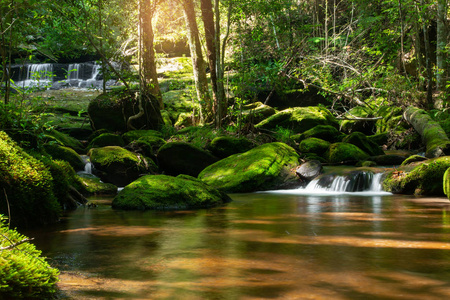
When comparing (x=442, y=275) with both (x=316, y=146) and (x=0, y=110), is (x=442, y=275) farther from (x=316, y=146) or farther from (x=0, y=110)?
(x=316, y=146)

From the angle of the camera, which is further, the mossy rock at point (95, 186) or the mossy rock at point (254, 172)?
the mossy rock at point (254, 172)

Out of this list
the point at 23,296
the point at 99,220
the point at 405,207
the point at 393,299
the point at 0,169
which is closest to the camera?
the point at 23,296

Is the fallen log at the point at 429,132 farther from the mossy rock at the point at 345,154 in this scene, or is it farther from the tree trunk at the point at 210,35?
the tree trunk at the point at 210,35

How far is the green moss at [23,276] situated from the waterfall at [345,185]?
305 inches

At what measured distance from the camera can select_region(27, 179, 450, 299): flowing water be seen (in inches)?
124

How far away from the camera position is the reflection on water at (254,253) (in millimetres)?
3154

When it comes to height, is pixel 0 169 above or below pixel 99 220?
above

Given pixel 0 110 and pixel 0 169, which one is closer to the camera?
pixel 0 169

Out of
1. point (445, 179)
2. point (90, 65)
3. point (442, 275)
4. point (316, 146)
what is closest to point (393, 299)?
point (442, 275)

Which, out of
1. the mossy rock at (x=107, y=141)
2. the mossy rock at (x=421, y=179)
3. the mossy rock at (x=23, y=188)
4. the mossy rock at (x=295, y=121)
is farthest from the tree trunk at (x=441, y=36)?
the mossy rock at (x=23, y=188)

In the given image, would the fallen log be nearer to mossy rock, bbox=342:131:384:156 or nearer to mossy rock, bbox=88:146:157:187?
mossy rock, bbox=342:131:384:156

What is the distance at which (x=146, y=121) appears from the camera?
632 inches

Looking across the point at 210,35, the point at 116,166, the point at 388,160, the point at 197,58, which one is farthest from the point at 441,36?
the point at 116,166

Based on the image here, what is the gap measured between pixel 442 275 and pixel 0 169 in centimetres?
476
